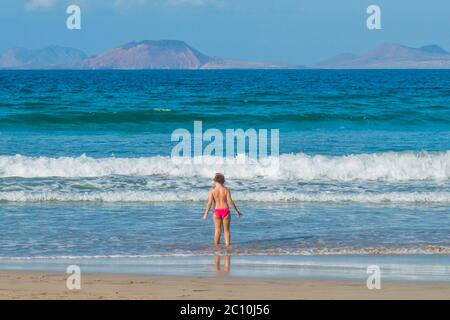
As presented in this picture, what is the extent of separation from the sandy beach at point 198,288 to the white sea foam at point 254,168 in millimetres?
10188

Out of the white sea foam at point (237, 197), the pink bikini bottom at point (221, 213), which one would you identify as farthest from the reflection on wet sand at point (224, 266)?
the white sea foam at point (237, 197)

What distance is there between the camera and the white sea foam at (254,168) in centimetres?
1939

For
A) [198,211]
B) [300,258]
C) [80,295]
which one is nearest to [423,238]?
[300,258]

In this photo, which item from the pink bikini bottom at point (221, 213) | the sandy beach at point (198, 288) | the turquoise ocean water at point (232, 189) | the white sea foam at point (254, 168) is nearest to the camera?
the sandy beach at point (198, 288)

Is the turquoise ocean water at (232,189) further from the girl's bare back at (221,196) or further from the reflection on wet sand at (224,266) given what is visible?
the girl's bare back at (221,196)

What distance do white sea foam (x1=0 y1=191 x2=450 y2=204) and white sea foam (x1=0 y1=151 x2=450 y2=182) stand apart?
2.69 m

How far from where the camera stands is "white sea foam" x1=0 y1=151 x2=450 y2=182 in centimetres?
1939

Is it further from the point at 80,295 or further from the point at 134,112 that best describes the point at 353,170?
the point at 134,112

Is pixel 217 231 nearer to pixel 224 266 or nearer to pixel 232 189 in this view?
pixel 224 266

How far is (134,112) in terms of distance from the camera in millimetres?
34281

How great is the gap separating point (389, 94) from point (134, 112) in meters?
19.4

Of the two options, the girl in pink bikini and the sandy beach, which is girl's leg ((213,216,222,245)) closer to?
the girl in pink bikini

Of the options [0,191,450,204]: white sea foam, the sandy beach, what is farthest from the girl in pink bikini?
[0,191,450,204]: white sea foam

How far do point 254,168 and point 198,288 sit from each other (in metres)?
11.2
